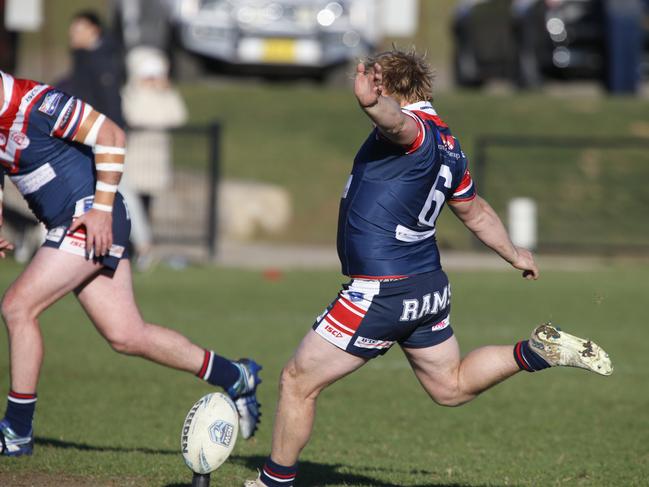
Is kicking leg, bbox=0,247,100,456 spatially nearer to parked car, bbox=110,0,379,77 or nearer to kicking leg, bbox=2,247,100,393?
kicking leg, bbox=2,247,100,393

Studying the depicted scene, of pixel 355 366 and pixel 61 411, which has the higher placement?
pixel 355 366

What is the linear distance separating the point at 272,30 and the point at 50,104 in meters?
14.2

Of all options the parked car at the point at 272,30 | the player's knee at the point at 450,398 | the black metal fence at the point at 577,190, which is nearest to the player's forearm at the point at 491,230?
the player's knee at the point at 450,398

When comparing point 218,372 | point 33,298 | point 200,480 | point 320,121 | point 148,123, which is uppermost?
point 33,298

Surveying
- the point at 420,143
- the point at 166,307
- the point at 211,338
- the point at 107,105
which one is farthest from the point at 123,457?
the point at 107,105

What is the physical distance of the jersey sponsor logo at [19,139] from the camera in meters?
6.11

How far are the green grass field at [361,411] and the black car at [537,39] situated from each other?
26.3 feet

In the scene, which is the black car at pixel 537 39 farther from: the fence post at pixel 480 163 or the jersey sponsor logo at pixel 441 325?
Answer: the jersey sponsor logo at pixel 441 325

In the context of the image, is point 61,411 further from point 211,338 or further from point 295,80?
point 295,80

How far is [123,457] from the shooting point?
6.45 m

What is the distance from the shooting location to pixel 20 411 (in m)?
6.29

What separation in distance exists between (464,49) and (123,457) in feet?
60.1

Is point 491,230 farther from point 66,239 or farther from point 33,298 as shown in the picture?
point 33,298

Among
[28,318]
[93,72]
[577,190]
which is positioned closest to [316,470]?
[28,318]
